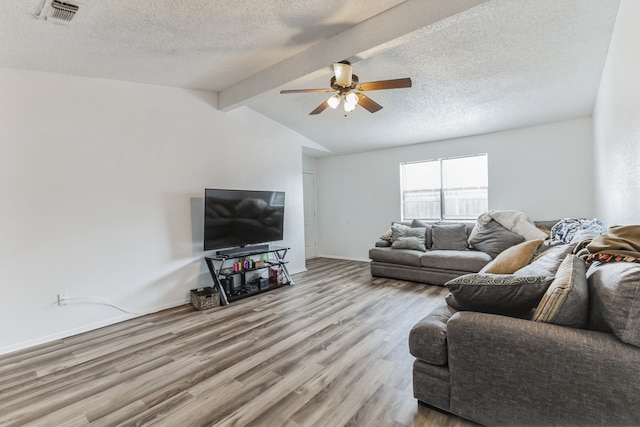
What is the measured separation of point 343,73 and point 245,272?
2.98m

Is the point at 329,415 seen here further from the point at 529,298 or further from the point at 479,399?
the point at 529,298

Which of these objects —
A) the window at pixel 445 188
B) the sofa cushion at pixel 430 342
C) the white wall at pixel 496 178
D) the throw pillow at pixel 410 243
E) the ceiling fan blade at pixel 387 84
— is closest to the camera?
the sofa cushion at pixel 430 342

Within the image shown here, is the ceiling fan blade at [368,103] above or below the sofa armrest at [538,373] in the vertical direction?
above

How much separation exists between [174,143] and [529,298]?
4071mm

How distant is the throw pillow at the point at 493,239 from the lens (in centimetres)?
438

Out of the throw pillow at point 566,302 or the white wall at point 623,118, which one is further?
the white wall at point 623,118

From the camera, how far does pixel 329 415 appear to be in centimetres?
179

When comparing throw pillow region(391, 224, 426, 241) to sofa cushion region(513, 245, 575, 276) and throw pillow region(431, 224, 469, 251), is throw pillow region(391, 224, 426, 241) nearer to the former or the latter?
throw pillow region(431, 224, 469, 251)

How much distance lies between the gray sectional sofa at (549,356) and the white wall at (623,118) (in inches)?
35.3

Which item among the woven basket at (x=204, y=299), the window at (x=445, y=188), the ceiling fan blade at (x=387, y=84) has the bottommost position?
the woven basket at (x=204, y=299)

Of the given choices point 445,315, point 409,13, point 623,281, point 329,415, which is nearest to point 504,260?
point 445,315

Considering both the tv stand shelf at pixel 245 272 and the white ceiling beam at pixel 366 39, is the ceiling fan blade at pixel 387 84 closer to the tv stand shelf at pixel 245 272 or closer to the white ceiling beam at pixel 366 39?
the white ceiling beam at pixel 366 39

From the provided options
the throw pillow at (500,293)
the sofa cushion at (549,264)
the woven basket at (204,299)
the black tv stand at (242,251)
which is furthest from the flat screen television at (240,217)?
the sofa cushion at (549,264)

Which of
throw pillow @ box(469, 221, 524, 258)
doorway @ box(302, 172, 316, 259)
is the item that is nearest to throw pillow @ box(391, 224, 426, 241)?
throw pillow @ box(469, 221, 524, 258)
